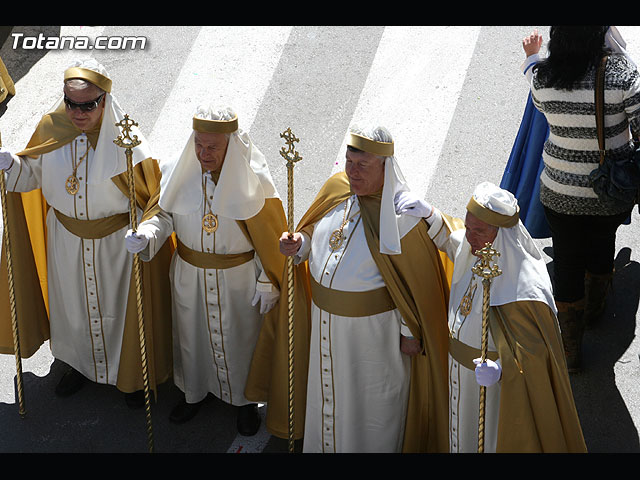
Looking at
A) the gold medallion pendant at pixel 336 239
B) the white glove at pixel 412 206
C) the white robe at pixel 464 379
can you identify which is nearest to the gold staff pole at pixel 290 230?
the gold medallion pendant at pixel 336 239

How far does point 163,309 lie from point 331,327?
1.23 meters

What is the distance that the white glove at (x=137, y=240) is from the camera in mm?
5484

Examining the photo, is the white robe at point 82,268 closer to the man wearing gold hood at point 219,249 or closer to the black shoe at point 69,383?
the black shoe at point 69,383

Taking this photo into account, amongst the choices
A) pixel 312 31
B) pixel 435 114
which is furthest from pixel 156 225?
pixel 312 31

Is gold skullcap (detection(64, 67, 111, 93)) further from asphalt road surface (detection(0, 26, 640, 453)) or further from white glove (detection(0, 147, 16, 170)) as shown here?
asphalt road surface (detection(0, 26, 640, 453))

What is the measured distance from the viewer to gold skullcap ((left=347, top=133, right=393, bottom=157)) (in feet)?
16.6

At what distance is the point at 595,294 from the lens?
6613 millimetres

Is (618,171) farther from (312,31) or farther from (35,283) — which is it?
(312,31)

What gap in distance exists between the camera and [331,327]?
212 inches

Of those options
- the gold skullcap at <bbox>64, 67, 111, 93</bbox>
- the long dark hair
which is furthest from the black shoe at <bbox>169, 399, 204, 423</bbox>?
the long dark hair

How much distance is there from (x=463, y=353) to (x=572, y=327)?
155cm

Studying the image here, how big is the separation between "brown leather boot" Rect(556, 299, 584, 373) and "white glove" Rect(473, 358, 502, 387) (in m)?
1.69

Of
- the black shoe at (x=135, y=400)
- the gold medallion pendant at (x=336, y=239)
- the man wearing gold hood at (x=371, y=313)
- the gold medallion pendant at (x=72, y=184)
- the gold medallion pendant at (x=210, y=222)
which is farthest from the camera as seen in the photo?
the black shoe at (x=135, y=400)

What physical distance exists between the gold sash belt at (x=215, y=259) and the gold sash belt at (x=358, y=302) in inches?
24.7
